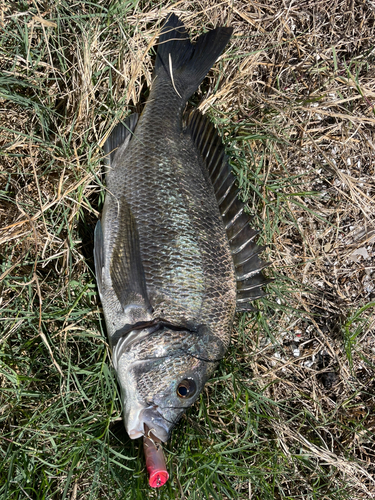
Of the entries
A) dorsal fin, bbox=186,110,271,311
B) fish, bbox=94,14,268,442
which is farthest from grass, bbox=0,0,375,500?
dorsal fin, bbox=186,110,271,311

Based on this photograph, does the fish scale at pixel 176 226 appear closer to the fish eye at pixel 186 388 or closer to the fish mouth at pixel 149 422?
the fish eye at pixel 186 388

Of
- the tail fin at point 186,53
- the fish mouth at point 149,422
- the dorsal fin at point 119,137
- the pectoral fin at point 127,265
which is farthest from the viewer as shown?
the tail fin at point 186,53

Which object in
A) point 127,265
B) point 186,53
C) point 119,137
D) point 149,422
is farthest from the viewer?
point 186,53

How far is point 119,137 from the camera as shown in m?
2.82

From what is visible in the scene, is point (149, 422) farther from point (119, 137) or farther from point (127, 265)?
point (119, 137)

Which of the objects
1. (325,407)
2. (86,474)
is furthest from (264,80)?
(86,474)

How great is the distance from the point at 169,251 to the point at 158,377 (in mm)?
777

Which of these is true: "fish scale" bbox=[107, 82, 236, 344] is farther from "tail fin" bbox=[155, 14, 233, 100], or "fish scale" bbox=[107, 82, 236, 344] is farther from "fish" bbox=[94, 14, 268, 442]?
"tail fin" bbox=[155, 14, 233, 100]

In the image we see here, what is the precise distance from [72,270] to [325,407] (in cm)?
248

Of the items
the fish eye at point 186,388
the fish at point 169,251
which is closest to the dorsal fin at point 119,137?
the fish at point 169,251

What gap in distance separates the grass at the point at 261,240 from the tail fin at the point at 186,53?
145 mm

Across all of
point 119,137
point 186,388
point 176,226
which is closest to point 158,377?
point 186,388

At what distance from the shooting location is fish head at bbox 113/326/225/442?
7.73ft

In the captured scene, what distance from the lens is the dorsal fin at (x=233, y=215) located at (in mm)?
2826
